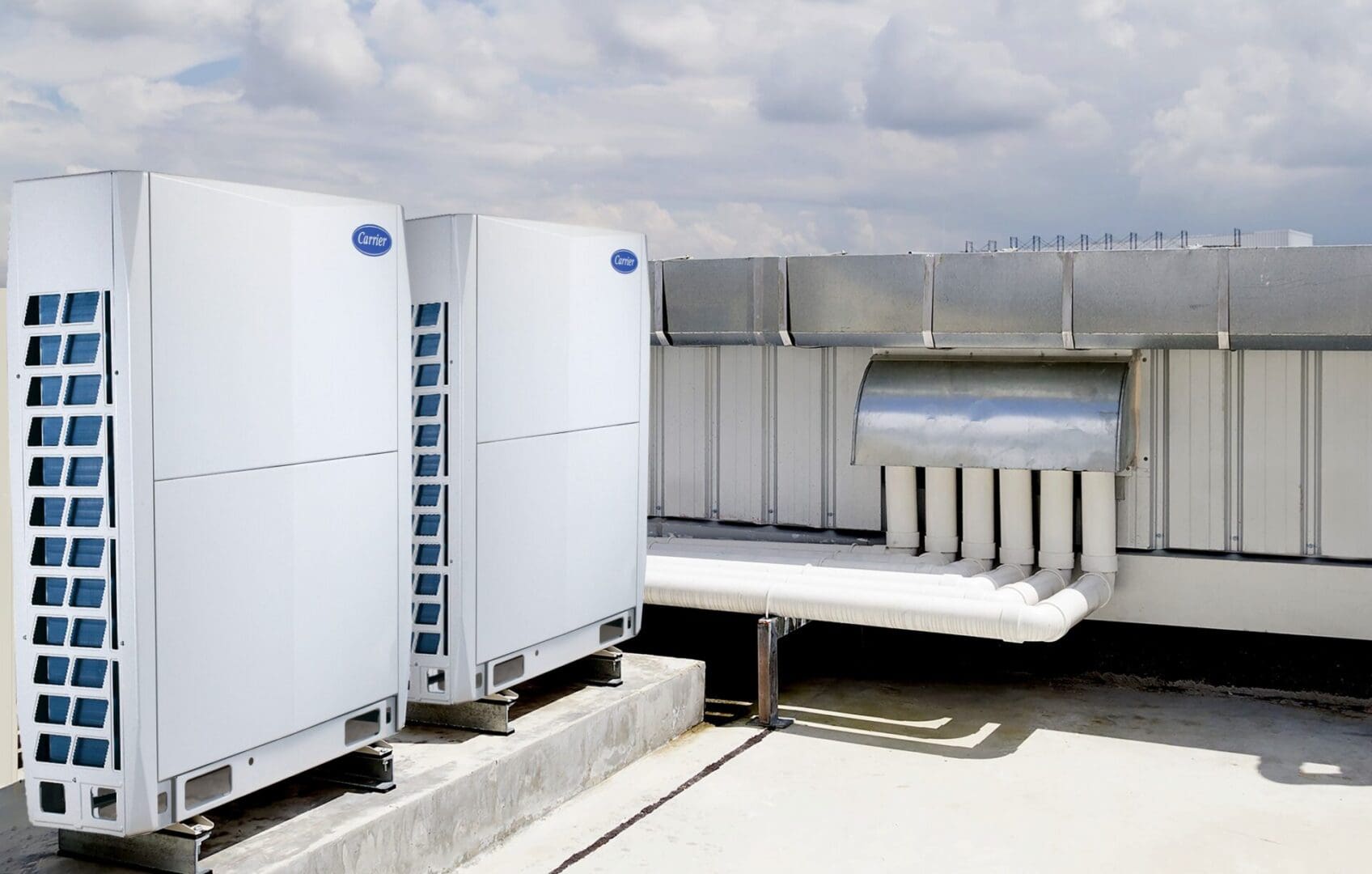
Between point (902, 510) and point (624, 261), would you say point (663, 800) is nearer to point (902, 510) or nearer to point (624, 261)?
point (624, 261)

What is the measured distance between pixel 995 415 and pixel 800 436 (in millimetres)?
2010

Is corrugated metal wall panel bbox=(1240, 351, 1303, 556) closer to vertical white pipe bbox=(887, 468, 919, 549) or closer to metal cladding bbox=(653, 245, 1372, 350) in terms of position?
metal cladding bbox=(653, 245, 1372, 350)

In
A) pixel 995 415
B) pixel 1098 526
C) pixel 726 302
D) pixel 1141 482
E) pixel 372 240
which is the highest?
pixel 726 302

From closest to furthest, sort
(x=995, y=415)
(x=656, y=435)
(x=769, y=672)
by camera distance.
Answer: (x=769, y=672)
(x=995, y=415)
(x=656, y=435)

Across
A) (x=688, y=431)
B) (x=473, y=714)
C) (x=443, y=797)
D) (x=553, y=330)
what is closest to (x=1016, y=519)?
(x=688, y=431)

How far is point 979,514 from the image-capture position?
33.3 feet

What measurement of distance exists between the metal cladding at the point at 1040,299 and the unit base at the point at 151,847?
20.6ft

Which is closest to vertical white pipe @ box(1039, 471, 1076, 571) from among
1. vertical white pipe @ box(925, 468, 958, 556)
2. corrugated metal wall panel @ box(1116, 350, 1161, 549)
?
corrugated metal wall panel @ box(1116, 350, 1161, 549)

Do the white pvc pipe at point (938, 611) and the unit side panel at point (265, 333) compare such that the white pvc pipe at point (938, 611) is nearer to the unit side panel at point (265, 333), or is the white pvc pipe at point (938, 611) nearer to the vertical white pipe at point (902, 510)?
the vertical white pipe at point (902, 510)

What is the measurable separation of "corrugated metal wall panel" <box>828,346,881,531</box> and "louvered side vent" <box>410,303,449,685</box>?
4853mm

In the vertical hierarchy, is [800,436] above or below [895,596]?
above

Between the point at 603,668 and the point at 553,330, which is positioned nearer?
the point at 553,330

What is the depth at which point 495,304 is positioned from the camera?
6812mm

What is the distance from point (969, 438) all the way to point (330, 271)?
216 inches
